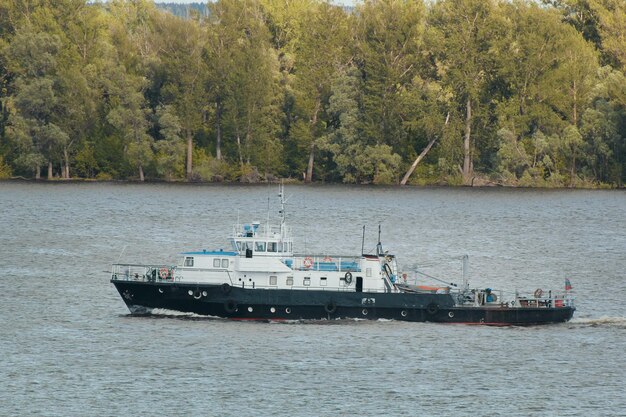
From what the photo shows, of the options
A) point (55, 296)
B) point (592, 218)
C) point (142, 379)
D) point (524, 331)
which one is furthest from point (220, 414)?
point (592, 218)

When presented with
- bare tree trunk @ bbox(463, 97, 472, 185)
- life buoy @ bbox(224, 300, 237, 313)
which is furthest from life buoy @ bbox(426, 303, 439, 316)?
bare tree trunk @ bbox(463, 97, 472, 185)

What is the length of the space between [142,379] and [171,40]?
132 meters

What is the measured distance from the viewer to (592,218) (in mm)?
156500

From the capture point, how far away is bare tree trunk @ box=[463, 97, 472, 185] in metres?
193

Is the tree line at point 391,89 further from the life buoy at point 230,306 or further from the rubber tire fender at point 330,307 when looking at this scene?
the life buoy at point 230,306

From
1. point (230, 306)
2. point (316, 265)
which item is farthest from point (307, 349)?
point (230, 306)

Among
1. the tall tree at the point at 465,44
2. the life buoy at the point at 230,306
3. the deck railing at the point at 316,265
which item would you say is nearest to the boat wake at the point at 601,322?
the deck railing at the point at 316,265

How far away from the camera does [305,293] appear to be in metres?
82.9

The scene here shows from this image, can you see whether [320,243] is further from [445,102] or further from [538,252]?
[445,102]

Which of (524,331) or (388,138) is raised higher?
(388,138)

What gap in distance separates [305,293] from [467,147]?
374 feet

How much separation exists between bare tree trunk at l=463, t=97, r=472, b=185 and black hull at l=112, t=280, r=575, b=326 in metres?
110

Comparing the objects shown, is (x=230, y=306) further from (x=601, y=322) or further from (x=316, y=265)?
(x=601, y=322)

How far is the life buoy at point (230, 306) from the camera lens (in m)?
83.4
